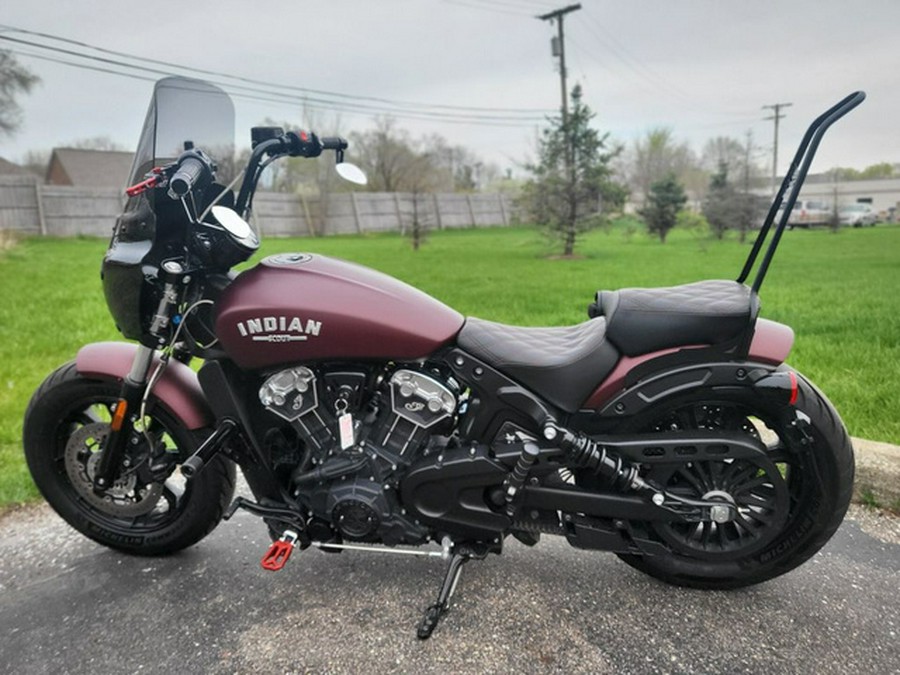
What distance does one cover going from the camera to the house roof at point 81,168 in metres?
36.5

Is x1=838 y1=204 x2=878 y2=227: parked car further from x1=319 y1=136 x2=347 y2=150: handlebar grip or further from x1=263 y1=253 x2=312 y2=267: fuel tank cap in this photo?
x1=263 y1=253 x2=312 y2=267: fuel tank cap

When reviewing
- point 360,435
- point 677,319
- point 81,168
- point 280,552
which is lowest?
point 280,552

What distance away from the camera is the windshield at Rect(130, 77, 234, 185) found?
2.27 m

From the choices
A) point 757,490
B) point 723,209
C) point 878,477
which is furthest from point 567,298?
point 723,209

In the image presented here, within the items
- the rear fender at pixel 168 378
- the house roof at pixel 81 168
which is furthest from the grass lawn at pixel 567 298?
the house roof at pixel 81 168

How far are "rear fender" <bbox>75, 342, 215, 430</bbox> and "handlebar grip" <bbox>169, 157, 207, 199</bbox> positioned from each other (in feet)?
2.48

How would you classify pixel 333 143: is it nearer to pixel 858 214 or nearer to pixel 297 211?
pixel 297 211

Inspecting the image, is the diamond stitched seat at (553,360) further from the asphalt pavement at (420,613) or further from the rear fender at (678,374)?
the asphalt pavement at (420,613)

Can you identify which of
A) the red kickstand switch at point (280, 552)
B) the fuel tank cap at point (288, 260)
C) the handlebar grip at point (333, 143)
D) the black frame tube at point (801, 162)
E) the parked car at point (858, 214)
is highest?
the handlebar grip at point (333, 143)

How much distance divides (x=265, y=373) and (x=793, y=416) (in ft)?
5.92

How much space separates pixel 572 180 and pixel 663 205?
8.12 m

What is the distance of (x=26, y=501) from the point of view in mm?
3180

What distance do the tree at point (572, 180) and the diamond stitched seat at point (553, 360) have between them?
15380 millimetres

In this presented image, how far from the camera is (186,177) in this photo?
198 cm
